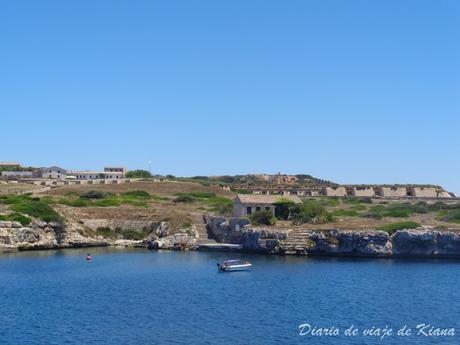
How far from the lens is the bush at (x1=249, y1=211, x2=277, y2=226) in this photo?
274ft

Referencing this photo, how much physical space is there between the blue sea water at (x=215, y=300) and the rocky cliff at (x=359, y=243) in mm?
2899

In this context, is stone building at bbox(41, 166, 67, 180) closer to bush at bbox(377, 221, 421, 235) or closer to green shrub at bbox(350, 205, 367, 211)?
green shrub at bbox(350, 205, 367, 211)

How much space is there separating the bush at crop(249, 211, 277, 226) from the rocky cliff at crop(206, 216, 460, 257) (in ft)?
18.6

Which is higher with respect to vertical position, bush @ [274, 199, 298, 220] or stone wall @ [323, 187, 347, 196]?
stone wall @ [323, 187, 347, 196]

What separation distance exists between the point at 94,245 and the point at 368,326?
51204 millimetres

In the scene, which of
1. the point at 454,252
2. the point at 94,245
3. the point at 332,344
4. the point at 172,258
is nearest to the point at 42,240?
the point at 94,245

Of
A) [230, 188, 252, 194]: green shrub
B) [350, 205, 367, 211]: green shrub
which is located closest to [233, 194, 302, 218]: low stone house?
[350, 205, 367, 211]: green shrub

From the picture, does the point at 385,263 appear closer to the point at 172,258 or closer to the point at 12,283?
the point at 172,258

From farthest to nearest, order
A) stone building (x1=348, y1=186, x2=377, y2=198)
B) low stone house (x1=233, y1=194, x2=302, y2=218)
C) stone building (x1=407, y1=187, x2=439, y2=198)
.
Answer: stone building (x1=348, y1=186, x2=377, y2=198) → stone building (x1=407, y1=187, x2=439, y2=198) → low stone house (x1=233, y1=194, x2=302, y2=218)

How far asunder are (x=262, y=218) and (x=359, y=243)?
15.0 metres

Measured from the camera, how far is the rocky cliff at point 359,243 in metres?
71.9

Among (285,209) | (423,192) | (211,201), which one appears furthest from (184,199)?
(423,192)

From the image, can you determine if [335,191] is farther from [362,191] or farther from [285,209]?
[285,209]

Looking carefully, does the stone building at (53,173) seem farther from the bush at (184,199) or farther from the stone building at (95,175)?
the bush at (184,199)
